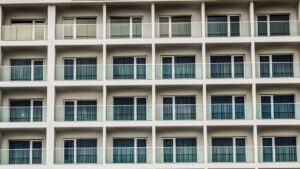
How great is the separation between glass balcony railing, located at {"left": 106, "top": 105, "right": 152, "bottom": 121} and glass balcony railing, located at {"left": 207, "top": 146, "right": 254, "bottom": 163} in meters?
4.71

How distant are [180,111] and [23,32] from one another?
11541mm

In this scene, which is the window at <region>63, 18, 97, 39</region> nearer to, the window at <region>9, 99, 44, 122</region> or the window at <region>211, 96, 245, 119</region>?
the window at <region>9, 99, 44, 122</region>

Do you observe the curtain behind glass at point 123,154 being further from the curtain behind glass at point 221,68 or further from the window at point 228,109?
the curtain behind glass at point 221,68

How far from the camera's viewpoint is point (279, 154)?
151 feet

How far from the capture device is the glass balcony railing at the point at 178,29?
156ft

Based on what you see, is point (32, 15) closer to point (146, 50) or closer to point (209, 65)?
point (146, 50)

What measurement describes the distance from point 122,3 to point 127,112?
7.10 meters

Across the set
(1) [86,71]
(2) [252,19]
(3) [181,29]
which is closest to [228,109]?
(2) [252,19]

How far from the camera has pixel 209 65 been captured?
47.0 metres

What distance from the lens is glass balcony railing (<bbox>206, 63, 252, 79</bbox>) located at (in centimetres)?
4700

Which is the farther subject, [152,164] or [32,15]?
[32,15]

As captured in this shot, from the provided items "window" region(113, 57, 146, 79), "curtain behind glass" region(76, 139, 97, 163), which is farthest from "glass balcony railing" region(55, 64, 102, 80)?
"curtain behind glass" region(76, 139, 97, 163)

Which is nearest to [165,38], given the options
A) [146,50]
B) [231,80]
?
[146,50]

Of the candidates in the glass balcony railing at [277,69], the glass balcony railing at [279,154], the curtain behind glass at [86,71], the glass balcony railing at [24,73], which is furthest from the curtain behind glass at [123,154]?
the glass balcony railing at [277,69]
